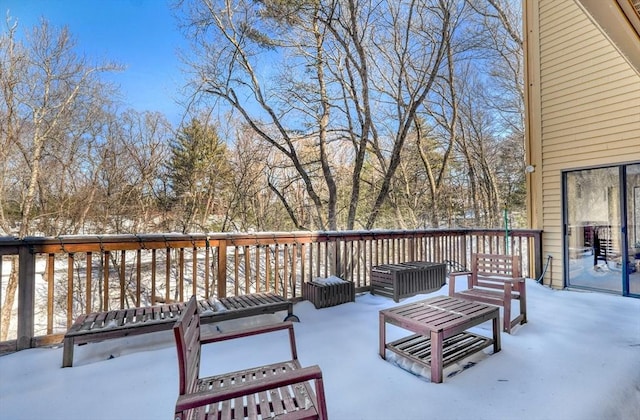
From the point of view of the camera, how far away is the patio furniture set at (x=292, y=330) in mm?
1427

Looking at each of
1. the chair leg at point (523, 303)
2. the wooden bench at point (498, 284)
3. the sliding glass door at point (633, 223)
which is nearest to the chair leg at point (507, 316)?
the wooden bench at point (498, 284)

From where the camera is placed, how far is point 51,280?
288 cm

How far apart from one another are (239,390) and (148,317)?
6.20ft

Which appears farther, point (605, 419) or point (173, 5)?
point (173, 5)

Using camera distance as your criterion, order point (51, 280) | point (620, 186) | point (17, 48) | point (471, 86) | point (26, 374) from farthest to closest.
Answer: point (471, 86) → point (17, 48) → point (620, 186) → point (51, 280) → point (26, 374)

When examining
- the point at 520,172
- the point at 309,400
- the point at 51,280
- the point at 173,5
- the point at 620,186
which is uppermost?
the point at 173,5

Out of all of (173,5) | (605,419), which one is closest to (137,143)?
(173,5)

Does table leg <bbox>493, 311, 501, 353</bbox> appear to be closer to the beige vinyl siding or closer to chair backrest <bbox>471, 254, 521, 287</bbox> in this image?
chair backrest <bbox>471, 254, 521, 287</bbox>

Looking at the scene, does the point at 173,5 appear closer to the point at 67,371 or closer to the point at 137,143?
the point at 137,143

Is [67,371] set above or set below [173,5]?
below

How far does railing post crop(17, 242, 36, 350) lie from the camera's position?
2715 mm

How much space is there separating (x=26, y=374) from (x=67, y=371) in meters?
0.28

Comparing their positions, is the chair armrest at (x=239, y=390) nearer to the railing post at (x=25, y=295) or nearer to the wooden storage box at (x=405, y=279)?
the railing post at (x=25, y=295)

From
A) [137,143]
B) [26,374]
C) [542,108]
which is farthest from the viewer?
[137,143]
